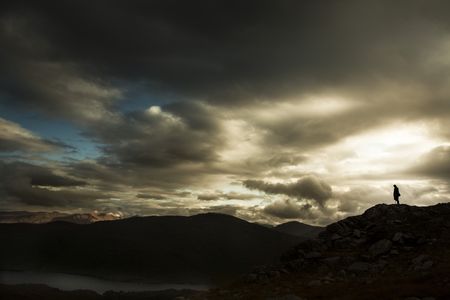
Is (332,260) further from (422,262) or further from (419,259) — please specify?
(422,262)

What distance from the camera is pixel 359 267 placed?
46.1 m

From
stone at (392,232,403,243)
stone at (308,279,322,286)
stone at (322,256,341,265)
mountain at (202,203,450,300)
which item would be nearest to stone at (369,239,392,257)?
mountain at (202,203,450,300)

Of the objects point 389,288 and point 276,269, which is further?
point 276,269

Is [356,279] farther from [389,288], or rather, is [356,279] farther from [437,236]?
[437,236]

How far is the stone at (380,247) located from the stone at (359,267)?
125 inches

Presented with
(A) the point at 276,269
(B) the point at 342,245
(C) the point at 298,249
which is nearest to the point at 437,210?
(B) the point at 342,245

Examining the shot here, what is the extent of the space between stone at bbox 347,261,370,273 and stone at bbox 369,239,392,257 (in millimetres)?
3185

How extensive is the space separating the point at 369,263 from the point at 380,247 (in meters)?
3.79

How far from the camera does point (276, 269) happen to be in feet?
169

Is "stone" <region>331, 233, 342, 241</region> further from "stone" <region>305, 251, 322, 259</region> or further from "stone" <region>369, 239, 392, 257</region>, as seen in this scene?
"stone" <region>369, 239, 392, 257</region>

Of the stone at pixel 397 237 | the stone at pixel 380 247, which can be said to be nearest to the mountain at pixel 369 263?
the stone at pixel 380 247

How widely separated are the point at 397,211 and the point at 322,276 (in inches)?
829

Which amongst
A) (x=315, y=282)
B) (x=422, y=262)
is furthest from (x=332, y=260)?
(x=422, y=262)

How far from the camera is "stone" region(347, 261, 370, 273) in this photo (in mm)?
45719
